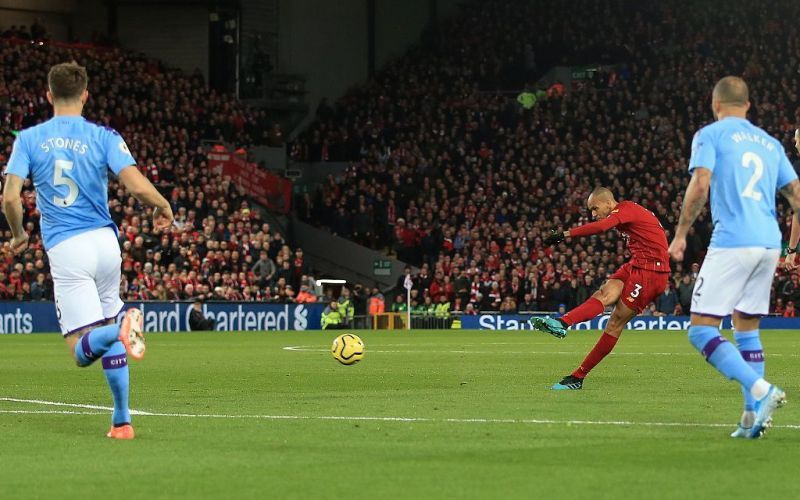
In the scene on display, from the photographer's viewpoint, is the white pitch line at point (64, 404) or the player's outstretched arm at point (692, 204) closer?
the player's outstretched arm at point (692, 204)

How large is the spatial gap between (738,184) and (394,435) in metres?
3.01

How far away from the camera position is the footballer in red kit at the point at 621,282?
16.3 meters

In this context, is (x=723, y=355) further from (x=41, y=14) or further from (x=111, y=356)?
(x=41, y=14)

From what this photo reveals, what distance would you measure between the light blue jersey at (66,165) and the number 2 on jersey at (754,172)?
14.1 feet

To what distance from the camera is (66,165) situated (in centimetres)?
1070

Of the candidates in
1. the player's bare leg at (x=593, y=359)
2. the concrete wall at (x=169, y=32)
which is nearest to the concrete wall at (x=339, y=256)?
the concrete wall at (x=169, y=32)

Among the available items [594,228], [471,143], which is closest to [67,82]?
[594,228]

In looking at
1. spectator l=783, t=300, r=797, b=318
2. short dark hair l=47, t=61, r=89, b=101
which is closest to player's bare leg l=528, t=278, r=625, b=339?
short dark hair l=47, t=61, r=89, b=101

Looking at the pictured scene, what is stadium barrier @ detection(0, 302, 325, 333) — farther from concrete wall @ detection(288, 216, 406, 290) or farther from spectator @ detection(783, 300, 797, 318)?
spectator @ detection(783, 300, 797, 318)

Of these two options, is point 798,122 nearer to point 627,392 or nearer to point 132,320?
point 627,392

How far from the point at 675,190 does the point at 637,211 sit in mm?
31097

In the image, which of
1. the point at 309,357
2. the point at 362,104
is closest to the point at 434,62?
the point at 362,104

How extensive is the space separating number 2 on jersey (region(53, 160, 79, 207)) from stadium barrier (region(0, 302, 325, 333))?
27795 millimetres

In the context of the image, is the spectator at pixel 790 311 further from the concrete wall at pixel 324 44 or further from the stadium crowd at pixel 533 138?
the concrete wall at pixel 324 44
